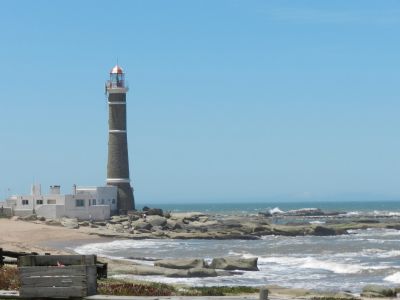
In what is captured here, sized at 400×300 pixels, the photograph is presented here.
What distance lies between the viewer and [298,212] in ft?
410

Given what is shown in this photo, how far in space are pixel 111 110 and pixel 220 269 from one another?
35.0 metres

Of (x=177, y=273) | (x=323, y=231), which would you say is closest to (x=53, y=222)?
(x=323, y=231)

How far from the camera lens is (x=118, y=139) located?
65.6m

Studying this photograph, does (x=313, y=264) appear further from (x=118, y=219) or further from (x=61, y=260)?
(x=118, y=219)

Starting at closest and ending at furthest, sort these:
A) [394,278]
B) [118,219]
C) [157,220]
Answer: [394,278] < [118,219] < [157,220]

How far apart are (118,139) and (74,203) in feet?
17.8

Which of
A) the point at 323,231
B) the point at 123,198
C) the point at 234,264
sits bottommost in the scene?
the point at 234,264

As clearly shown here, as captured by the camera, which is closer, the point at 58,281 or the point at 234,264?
the point at 58,281

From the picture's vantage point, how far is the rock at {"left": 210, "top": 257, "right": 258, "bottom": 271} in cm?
3212

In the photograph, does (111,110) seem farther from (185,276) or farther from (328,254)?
(185,276)

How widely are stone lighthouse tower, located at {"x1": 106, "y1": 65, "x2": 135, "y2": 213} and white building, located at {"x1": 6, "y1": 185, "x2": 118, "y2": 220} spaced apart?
0.69m

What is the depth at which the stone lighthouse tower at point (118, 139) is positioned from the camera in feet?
214

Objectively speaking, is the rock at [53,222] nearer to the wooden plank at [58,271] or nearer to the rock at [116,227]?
the rock at [116,227]

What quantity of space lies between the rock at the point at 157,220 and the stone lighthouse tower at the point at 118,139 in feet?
6.52
